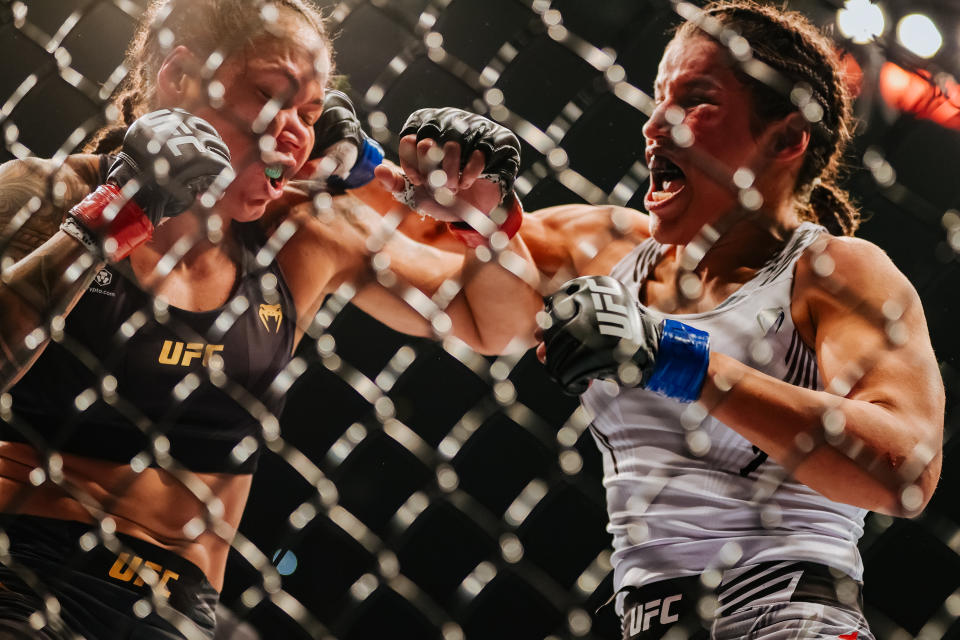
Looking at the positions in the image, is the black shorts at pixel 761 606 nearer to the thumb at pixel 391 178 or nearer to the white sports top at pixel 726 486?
the white sports top at pixel 726 486

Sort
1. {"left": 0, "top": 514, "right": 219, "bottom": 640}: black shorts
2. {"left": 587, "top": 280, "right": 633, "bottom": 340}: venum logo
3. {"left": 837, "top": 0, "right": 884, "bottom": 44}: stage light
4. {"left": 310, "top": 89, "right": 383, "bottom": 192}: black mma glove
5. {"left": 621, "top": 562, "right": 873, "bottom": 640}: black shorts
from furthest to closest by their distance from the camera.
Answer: {"left": 837, "top": 0, "right": 884, "bottom": 44}: stage light
{"left": 310, "top": 89, "right": 383, "bottom": 192}: black mma glove
{"left": 0, "top": 514, "right": 219, "bottom": 640}: black shorts
{"left": 621, "top": 562, "right": 873, "bottom": 640}: black shorts
{"left": 587, "top": 280, "right": 633, "bottom": 340}: venum logo

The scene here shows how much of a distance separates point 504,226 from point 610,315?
50 centimetres

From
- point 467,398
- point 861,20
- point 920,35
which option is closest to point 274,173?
point 467,398

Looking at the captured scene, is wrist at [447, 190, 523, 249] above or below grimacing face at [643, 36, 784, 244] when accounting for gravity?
below

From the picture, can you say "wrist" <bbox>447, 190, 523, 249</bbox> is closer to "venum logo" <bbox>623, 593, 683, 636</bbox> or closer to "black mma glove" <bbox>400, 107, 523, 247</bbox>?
"black mma glove" <bbox>400, 107, 523, 247</bbox>

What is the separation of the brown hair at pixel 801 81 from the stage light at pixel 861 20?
40.8 inches

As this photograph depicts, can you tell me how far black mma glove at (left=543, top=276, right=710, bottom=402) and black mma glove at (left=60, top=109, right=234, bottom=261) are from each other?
51 cm

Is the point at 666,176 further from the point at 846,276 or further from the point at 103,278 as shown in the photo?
the point at 103,278

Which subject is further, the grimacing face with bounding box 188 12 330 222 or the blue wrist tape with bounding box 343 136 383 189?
the blue wrist tape with bounding box 343 136 383 189

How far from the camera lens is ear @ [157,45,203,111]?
1.49m

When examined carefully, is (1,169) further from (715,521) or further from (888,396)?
(888,396)

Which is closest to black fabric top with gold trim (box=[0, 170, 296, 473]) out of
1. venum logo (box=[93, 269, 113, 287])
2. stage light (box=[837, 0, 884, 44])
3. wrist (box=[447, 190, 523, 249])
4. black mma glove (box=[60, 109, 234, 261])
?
venum logo (box=[93, 269, 113, 287])

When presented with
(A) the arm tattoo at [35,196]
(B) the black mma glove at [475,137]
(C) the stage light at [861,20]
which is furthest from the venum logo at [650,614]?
(C) the stage light at [861,20]

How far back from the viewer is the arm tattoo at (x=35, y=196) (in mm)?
1290
